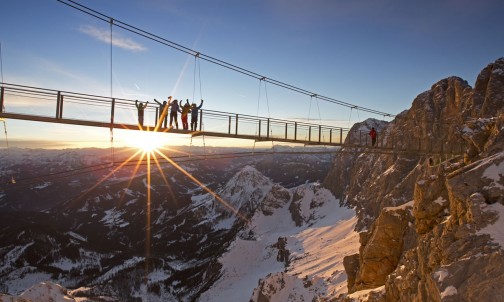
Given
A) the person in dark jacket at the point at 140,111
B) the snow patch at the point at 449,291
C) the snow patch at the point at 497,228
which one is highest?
A: the person in dark jacket at the point at 140,111

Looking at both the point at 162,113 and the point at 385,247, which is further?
the point at 385,247

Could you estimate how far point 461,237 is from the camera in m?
16.4

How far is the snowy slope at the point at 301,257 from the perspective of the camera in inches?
2931

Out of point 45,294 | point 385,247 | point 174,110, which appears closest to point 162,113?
point 174,110

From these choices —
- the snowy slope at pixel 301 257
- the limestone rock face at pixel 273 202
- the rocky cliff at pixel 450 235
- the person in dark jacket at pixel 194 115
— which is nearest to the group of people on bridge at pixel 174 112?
the person in dark jacket at pixel 194 115

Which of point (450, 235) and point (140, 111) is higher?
point (140, 111)

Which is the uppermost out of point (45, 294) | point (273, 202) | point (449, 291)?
point (449, 291)

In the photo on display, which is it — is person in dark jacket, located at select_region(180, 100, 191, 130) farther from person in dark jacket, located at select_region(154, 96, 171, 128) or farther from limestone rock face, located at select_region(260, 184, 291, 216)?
limestone rock face, located at select_region(260, 184, 291, 216)

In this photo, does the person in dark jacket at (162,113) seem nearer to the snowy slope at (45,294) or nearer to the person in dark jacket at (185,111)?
the person in dark jacket at (185,111)

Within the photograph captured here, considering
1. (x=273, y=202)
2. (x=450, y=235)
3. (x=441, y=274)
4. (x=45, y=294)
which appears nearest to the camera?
(x=441, y=274)

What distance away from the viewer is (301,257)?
109812mm

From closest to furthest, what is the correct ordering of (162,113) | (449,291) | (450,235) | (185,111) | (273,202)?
1. (449,291)
2. (450,235)
3. (162,113)
4. (185,111)
5. (273,202)

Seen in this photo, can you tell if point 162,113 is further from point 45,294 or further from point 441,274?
point 45,294

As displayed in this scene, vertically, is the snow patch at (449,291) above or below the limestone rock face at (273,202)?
above
